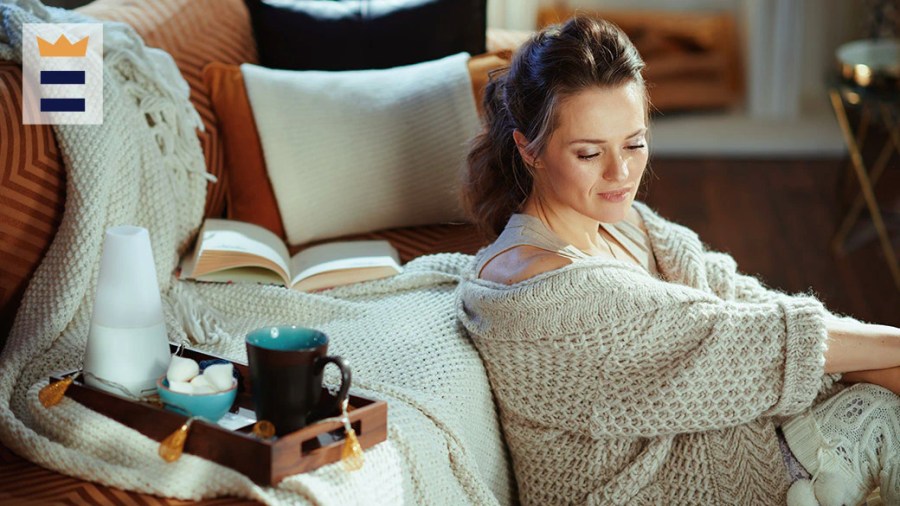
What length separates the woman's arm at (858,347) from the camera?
166 cm

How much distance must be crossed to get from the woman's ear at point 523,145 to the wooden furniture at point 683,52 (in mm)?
3179

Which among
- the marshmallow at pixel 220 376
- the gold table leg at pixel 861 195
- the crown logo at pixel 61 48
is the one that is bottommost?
the gold table leg at pixel 861 195

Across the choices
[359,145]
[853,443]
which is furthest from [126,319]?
[853,443]

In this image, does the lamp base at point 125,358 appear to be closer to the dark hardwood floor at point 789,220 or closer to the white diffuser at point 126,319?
the white diffuser at point 126,319

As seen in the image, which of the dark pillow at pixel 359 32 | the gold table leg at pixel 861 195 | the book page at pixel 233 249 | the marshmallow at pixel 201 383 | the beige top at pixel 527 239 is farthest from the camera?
the gold table leg at pixel 861 195

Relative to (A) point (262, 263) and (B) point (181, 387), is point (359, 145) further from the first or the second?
(B) point (181, 387)

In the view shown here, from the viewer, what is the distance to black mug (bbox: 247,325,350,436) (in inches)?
53.2

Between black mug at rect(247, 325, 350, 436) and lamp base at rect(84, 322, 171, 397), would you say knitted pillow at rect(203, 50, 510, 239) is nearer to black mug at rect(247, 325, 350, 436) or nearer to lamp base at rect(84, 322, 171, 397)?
lamp base at rect(84, 322, 171, 397)

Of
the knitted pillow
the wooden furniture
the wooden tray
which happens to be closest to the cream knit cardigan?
the wooden tray

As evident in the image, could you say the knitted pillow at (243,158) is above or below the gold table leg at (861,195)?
Answer: above

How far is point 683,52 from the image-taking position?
4.94 meters

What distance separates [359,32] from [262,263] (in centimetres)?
79

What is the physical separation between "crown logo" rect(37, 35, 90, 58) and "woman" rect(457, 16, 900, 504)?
79cm

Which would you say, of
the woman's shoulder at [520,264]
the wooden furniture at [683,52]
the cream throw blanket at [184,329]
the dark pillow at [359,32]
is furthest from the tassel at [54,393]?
the wooden furniture at [683,52]
